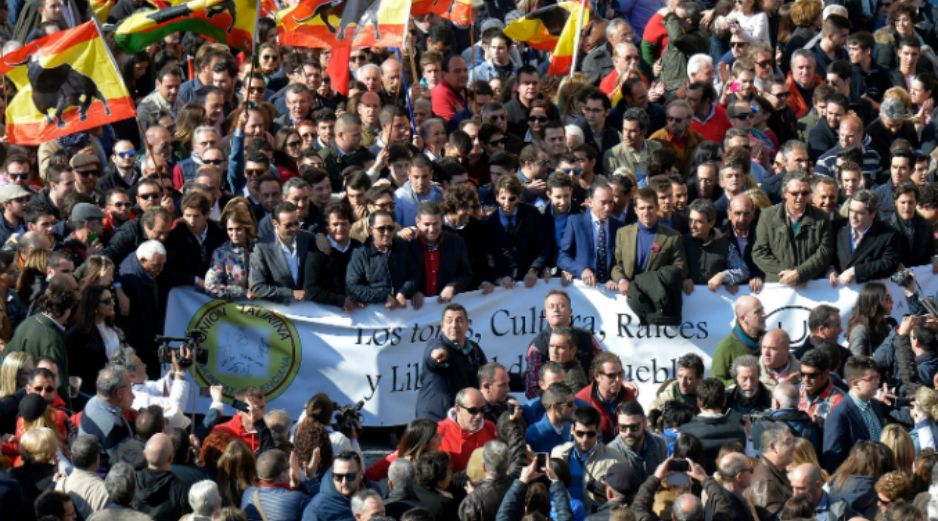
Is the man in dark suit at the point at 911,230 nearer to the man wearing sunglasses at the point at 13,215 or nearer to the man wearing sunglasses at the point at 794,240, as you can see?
the man wearing sunglasses at the point at 794,240

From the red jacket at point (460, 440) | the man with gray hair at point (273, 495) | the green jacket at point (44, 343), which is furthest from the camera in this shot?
the green jacket at point (44, 343)

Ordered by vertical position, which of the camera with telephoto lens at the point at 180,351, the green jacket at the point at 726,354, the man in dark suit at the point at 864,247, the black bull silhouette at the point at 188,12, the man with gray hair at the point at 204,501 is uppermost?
the black bull silhouette at the point at 188,12

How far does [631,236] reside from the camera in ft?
64.1

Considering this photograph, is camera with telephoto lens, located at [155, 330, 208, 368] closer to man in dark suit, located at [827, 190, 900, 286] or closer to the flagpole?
man in dark suit, located at [827, 190, 900, 286]

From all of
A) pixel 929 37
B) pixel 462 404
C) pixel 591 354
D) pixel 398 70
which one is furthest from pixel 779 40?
pixel 462 404

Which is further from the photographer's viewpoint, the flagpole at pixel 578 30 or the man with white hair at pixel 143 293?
the flagpole at pixel 578 30

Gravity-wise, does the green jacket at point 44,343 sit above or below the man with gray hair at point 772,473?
above

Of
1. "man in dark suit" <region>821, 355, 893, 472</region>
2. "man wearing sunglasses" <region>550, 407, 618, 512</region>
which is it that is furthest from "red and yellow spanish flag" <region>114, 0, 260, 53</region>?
"man in dark suit" <region>821, 355, 893, 472</region>

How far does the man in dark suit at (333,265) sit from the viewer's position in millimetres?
19031

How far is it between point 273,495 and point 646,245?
483 centimetres

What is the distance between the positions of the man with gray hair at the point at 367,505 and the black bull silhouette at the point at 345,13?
24.0 feet

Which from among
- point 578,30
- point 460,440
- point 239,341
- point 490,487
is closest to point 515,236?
point 239,341

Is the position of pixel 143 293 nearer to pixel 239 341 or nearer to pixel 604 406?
pixel 239 341

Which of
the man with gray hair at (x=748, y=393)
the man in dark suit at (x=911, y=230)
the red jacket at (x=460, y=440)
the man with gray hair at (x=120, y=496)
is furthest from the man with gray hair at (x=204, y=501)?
the man in dark suit at (x=911, y=230)
